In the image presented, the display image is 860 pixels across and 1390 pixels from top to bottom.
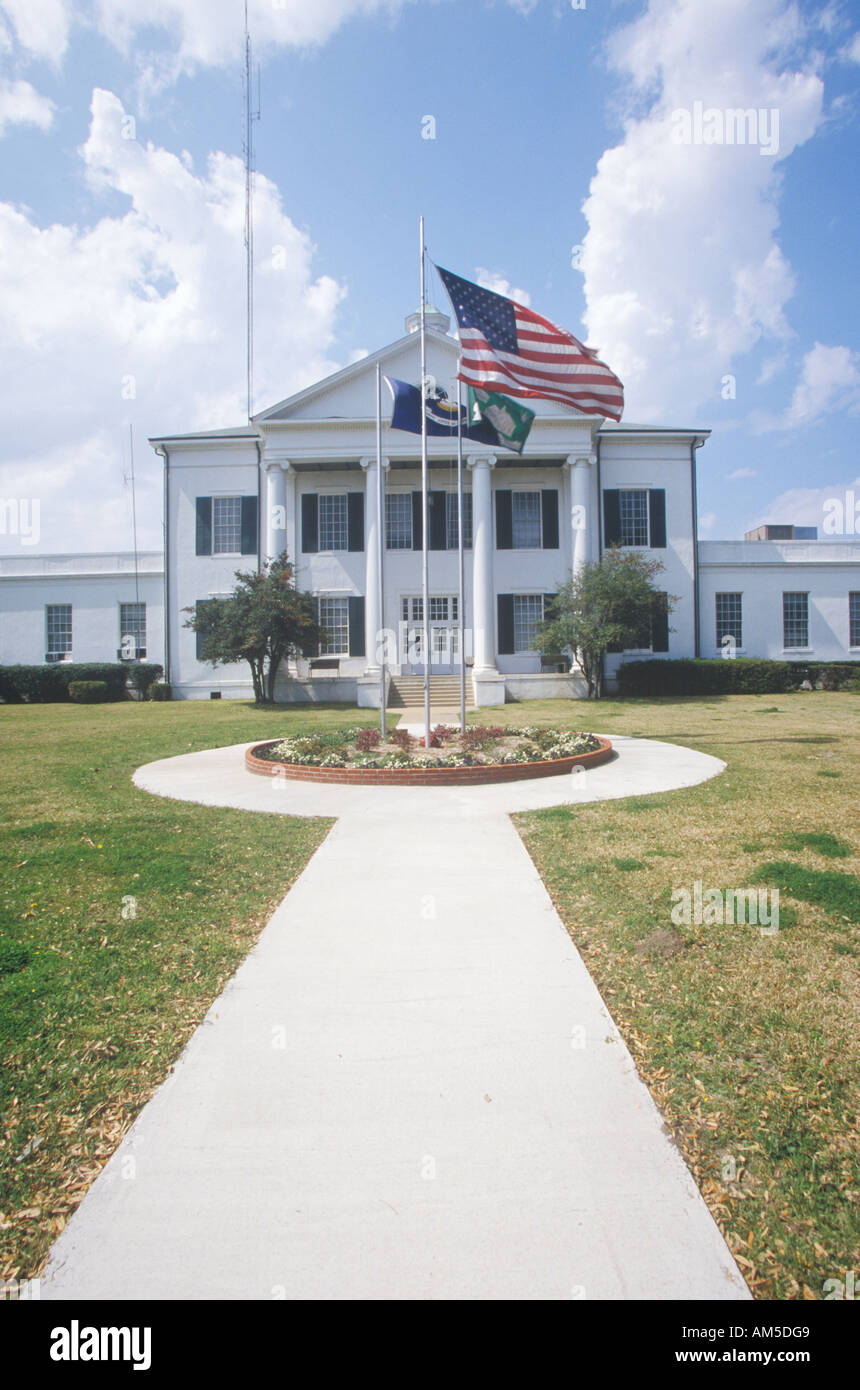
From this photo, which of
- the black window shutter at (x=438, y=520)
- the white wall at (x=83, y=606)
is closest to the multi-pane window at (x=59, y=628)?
the white wall at (x=83, y=606)

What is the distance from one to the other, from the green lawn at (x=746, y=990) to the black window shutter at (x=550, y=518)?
20.1m

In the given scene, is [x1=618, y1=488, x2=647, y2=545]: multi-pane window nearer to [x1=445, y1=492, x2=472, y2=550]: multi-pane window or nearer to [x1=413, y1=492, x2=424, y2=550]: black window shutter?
[x1=445, y1=492, x2=472, y2=550]: multi-pane window

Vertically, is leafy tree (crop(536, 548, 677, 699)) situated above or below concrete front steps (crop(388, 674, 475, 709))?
above

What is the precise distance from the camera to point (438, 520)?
1054 inches

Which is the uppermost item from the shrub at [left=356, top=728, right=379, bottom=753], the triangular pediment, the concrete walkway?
the triangular pediment

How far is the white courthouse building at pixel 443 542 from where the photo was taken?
25672mm

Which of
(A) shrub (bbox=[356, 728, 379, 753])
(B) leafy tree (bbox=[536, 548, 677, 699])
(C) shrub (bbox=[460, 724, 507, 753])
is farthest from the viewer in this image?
(B) leafy tree (bbox=[536, 548, 677, 699])

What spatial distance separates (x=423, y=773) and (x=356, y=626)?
18.0 metres

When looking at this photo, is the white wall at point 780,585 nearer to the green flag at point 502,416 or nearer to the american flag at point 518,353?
the green flag at point 502,416

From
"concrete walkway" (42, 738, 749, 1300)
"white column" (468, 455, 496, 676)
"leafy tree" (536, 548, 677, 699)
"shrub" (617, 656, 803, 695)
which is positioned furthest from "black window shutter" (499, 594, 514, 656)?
"concrete walkway" (42, 738, 749, 1300)

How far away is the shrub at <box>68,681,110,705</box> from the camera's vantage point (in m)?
25.1

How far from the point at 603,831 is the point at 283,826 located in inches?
121

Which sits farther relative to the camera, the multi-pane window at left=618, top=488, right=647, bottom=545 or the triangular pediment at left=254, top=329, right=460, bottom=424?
the multi-pane window at left=618, top=488, right=647, bottom=545

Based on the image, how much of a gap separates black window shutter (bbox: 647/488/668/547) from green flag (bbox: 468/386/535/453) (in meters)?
16.3
